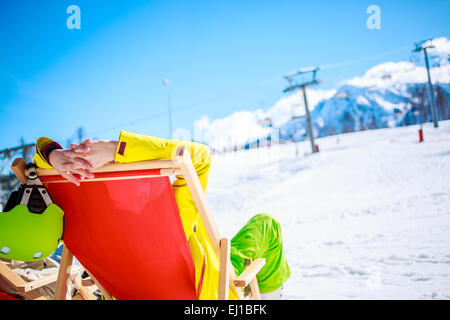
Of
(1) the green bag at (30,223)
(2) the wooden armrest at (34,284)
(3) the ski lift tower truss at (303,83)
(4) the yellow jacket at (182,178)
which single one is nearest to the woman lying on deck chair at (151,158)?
(4) the yellow jacket at (182,178)

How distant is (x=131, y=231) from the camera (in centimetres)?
111

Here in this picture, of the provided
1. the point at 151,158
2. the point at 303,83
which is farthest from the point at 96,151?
Result: the point at 303,83

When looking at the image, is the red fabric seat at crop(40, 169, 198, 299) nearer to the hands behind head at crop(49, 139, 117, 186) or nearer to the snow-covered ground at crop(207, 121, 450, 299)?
the hands behind head at crop(49, 139, 117, 186)

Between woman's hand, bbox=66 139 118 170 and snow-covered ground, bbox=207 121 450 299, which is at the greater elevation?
woman's hand, bbox=66 139 118 170

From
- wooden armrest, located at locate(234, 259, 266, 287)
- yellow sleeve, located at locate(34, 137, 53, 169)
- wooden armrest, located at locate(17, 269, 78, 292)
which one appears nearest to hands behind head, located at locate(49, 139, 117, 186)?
yellow sleeve, located at locate(34, 137, 53, 169)

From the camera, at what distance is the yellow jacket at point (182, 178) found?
0.94 metres

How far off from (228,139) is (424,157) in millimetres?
15590

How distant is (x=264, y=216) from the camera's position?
1.99 meters

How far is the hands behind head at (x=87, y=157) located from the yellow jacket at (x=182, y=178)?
0.15 feet

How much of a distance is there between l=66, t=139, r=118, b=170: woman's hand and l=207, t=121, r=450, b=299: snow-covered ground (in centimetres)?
213

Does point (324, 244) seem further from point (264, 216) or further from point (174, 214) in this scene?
point (174, 214)

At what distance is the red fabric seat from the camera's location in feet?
3.42

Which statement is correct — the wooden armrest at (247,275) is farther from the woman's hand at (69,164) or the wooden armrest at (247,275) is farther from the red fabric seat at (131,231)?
the woman's hand at (69,164)

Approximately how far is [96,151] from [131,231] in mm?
358
